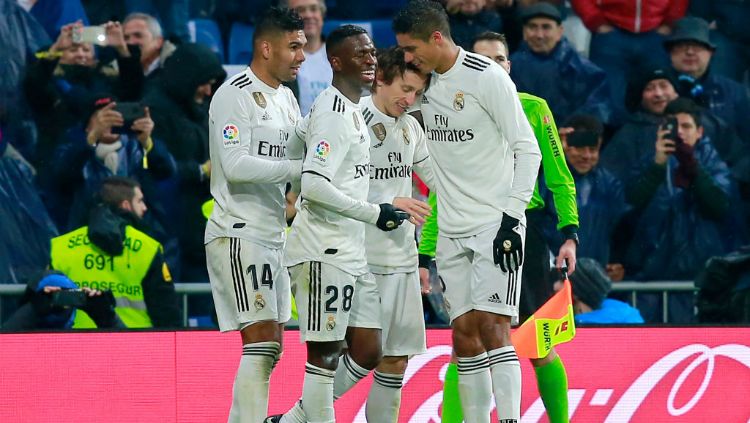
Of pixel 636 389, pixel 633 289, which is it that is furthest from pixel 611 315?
Result: pixel 633 289

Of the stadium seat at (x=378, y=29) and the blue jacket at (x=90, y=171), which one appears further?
the stadium seat at (x=378, y=29)

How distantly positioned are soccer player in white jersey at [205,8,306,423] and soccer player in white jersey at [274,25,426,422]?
0.17m

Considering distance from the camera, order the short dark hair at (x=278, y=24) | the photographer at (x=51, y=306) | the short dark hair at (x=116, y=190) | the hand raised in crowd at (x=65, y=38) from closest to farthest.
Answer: the short dark hair at (x=278, y=24)
the photographer at (x=51, y=306)
the short dark hair at (x=116, y=190)
the hand raised in crowd at (x=65, y=38)

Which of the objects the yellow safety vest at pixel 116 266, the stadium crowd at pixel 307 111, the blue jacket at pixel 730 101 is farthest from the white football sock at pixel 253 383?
the blue jacket at pixel 730 101

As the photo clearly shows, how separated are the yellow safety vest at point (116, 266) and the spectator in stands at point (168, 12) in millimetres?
1782

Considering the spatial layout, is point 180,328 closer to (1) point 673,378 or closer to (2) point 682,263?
(1) point 673,378

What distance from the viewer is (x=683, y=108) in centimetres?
951

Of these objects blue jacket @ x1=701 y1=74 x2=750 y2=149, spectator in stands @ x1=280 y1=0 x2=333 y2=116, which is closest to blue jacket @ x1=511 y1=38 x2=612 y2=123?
blue jacket @ x1=701 y1=74 x2=750 y2=149

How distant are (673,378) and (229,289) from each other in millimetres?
2527

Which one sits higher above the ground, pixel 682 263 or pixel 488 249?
pixel 488 249

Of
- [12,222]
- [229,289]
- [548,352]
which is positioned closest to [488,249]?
[548,352]

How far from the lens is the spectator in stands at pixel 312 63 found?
9656mm

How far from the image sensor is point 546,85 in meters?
9.66

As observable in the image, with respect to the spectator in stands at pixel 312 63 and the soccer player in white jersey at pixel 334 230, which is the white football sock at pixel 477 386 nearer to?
the soccer player in white jersey at pixel 334 230
